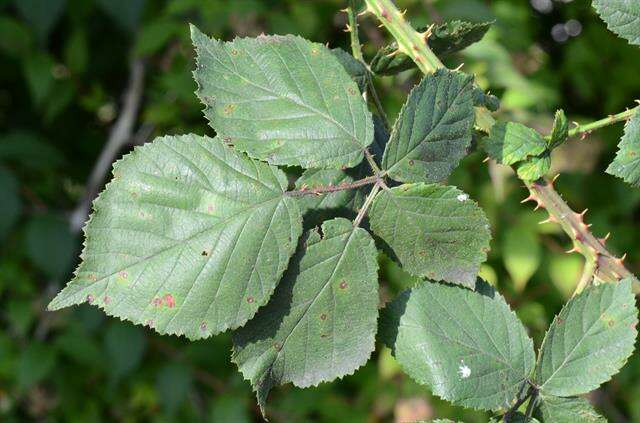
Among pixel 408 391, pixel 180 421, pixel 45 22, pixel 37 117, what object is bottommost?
pixel 180 421

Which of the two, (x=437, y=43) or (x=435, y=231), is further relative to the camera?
(x=437, y=43)

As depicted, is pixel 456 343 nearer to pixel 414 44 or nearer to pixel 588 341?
pixel 588 341

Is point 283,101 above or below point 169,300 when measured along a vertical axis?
above

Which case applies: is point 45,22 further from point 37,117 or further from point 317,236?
point 317,236

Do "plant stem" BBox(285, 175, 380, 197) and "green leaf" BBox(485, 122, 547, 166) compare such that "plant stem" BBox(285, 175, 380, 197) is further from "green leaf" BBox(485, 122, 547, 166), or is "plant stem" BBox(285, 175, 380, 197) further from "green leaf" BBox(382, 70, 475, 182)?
"green leaf" BBox(485, 122, 547, 166)

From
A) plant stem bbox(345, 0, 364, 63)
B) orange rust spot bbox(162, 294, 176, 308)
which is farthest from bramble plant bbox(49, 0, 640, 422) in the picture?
plant stem bbox(345, 0, 364, 63)

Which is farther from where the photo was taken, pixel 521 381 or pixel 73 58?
pixel 73 58

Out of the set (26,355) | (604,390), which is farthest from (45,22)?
(604,390)

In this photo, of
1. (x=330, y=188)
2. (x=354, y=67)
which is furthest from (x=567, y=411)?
(x=354, y=67)
